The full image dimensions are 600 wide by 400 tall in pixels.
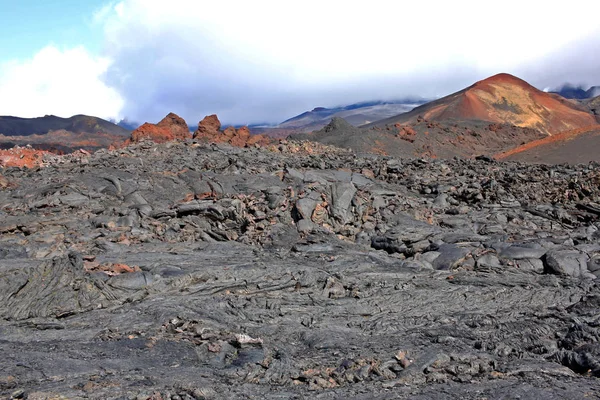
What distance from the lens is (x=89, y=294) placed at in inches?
229

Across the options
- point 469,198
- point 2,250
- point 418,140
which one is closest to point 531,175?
point 469,198

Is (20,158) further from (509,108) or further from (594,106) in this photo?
(594,106)

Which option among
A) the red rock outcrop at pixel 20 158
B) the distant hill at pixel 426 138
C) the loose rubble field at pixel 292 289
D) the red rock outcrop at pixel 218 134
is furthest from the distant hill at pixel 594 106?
the red rock outcrop at pixel 20 158

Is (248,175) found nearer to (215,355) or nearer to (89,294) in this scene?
(89,294)

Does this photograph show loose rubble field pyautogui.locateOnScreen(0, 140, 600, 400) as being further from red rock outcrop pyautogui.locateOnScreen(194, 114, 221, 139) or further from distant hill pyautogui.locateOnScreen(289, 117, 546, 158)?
distant hill pyautogui.locateOnScreen(289, 117, 546, 158)

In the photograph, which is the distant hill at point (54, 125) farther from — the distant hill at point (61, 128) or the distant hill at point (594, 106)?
the distant hill at point (594, 106)

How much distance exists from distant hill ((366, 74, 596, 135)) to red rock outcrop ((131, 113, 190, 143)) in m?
23.7

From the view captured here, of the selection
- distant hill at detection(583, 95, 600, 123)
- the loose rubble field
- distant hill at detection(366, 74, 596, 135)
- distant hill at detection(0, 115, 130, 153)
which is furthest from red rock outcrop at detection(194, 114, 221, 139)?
distant hill at detection(583, 95, 600, 123)

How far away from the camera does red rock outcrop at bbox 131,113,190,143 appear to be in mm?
20281

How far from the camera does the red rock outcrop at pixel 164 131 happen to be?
20.3 m

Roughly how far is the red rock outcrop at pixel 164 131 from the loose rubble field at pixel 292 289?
27.4 feet

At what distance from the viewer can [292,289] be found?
253 inches

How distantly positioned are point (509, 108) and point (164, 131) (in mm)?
33303

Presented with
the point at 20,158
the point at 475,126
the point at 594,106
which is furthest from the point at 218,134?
the point at 594,106
